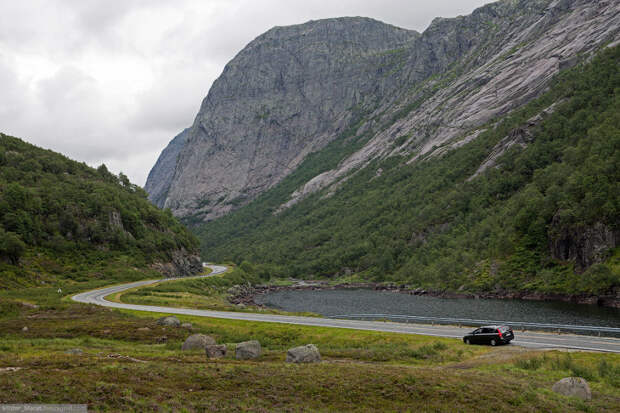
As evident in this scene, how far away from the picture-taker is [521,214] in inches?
4496

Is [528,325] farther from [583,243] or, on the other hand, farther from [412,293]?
[412,293]

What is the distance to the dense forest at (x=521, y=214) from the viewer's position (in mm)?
92938

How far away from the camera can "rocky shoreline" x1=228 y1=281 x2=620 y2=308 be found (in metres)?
77.5

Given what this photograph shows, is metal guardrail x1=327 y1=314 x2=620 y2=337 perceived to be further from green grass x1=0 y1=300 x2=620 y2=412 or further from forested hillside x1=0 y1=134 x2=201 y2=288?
forested hillside x1=0 y1=134 x2=201 y2=288

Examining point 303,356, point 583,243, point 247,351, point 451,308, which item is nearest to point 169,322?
point 247,351

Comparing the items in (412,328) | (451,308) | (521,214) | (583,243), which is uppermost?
(521,214)

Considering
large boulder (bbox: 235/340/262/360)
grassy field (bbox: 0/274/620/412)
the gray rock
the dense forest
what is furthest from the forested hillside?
the dense forest

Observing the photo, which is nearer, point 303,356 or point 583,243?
point 303,356

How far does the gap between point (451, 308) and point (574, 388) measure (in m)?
66.9

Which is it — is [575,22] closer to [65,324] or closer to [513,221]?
[513,221]

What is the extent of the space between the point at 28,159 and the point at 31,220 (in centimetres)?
3944

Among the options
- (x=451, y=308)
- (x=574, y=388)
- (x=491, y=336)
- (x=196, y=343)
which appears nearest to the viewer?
(x=574, y=388)

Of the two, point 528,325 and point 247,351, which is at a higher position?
point 247,351

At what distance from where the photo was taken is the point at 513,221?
387 feet
